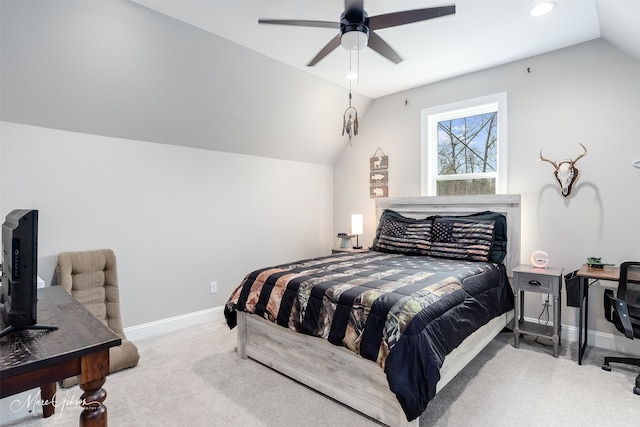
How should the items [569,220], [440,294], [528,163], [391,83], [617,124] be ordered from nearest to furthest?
[440,294]
[617,124]
[569,220]
[528,163]
[391,83]

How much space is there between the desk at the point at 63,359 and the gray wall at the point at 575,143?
3669mm

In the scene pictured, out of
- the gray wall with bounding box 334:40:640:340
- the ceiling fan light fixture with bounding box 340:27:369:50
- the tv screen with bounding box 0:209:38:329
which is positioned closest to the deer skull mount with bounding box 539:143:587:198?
the gray wall with bounding box 334:40:640:340

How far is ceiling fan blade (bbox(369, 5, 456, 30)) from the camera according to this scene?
6.36 feet

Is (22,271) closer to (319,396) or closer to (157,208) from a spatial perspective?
(319,396)

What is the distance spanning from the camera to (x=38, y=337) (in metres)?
1.18

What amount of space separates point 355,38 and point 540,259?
8.53 ft

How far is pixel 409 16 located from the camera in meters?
2.01

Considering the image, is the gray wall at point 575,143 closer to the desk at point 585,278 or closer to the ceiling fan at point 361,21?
the desk at point 585,278

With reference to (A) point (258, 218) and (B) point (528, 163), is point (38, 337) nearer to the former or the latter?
(A) point (258, 218)

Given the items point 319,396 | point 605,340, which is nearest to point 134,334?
point 319,396

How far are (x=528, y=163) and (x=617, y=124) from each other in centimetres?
74

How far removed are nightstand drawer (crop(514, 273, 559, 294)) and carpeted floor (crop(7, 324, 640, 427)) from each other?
1.80ft

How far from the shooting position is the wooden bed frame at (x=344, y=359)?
1986 mm

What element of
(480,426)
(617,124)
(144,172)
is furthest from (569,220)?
(144,172)
